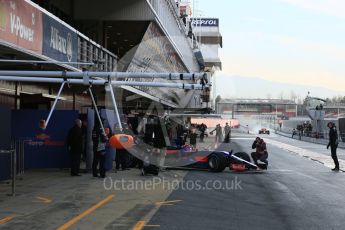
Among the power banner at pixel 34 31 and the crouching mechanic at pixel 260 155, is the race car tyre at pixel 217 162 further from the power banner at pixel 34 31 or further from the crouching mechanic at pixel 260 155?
the power banner at pixel 34 31

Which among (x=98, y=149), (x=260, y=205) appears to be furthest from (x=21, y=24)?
(x=260, y=205)

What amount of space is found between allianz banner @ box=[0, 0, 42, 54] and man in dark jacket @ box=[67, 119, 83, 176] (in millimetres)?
2833

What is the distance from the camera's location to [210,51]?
449ft

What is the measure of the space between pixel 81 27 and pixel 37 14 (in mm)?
13063

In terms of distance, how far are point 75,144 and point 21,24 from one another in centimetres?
433

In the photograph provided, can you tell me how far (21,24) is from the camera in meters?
12.7

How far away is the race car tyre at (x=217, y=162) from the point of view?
17.3 m

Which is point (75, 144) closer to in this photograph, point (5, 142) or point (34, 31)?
point (5, 142)

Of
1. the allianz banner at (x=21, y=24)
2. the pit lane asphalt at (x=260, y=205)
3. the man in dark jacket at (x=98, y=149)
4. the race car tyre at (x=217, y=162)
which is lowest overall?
the pit lane asphalt at (x=260, y=205)

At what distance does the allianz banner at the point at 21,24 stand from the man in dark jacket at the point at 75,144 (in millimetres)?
2833

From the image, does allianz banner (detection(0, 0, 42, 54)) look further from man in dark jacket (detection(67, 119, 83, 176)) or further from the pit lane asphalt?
the pit lane asphalt

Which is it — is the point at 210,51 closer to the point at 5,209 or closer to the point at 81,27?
the point at 81,27

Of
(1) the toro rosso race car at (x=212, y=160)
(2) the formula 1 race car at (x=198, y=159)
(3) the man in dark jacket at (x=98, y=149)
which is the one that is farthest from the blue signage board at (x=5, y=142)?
(1) the toro rosso race car at (x=212, y=160)

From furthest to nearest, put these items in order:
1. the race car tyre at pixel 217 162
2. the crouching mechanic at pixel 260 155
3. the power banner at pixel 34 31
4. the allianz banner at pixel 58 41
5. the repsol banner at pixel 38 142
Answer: the crouching mechanic at pixel 260 155, the race car tyre at pixel 217 162, the repsol banner at pixel 38 142, the allianz banner at pixel 58 41, the power banner at pixel 34 31
